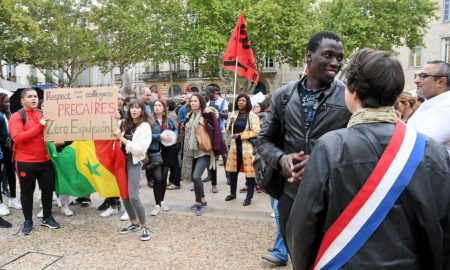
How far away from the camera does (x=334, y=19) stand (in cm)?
3014

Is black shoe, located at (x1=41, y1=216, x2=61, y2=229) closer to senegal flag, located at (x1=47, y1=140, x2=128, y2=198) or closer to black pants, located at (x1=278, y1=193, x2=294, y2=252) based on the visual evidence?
senegal flag, located at (x1=47, y1=140, x2=128, y2=198)

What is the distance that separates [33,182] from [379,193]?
503 centimetres

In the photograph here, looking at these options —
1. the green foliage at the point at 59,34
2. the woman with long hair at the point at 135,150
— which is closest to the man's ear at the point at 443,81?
the woman with long hair at the point at 135,150

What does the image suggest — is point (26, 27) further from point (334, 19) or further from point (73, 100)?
point (73, 100)

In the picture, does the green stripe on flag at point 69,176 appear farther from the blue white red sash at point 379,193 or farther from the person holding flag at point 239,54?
the blue white red sash at point 379,193

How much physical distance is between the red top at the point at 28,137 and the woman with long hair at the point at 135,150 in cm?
107

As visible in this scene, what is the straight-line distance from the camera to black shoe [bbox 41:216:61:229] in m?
5.58

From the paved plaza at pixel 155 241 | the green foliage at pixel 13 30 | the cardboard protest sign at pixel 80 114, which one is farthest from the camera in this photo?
the green foliage at pixel 13 30

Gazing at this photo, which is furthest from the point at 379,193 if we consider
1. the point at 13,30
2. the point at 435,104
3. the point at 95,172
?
the point at 13,30

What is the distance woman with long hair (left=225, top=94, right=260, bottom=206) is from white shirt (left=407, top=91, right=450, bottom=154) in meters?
3.77

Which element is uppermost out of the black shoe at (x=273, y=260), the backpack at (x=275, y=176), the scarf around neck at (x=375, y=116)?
the scarf around neck at (x=375, y=116)

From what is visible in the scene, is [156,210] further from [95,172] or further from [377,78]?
[377,78]

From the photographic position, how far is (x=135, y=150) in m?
4.98

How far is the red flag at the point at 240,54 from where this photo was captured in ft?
23.7
